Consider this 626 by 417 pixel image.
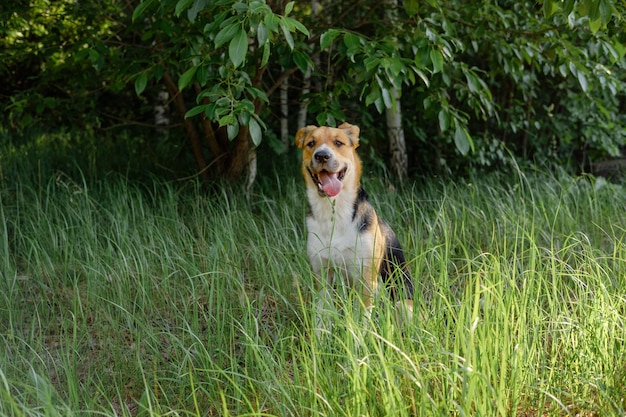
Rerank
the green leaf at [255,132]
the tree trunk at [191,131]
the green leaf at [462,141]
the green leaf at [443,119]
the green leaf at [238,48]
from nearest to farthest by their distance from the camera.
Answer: the green leaf at [238,48] → the green leaf at [255,132] → the green leaf at [462,141] → the green leaf at [443,119] → the tree trunk at [191,131]

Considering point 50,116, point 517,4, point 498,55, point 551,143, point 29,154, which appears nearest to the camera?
point 498,55

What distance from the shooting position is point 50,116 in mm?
7016

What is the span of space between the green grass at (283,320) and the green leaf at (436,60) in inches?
35.1

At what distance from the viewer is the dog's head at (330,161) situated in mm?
3938

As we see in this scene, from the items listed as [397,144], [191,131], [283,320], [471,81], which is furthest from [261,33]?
[397,144]

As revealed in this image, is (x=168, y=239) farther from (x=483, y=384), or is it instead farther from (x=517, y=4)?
(x=517, y=4)

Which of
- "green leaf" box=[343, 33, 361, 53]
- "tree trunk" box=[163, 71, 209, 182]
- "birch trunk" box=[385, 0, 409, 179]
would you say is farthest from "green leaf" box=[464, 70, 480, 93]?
"tree trunk" box=[163, 71, 209, 182]

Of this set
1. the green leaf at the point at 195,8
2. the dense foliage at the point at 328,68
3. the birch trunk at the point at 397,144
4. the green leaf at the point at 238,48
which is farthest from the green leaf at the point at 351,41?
the birch trunk at the point at 397,144

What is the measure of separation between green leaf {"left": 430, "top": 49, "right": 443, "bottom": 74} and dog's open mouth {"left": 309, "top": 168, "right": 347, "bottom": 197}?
0.84 metres

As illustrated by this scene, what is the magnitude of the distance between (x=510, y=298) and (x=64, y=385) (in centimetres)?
201

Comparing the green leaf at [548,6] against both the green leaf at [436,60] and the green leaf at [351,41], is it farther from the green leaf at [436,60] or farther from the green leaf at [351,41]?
the green leaf at [351,41]

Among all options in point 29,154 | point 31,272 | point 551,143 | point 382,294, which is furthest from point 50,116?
point 551,143

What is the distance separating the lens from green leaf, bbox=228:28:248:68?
3236mm

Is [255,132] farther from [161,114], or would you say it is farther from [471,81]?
[161,114]
